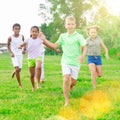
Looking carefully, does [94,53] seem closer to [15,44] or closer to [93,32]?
[93,32]

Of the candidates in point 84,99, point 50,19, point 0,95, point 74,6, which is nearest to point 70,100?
point 84,99

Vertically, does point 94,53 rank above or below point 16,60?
above

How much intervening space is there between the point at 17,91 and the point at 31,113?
13.4 ft

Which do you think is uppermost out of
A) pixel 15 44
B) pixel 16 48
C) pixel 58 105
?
pixel 15 44

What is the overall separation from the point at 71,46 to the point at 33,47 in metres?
2.78

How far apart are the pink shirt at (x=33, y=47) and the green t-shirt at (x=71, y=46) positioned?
2626 mm

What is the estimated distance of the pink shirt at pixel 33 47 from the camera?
12.8m

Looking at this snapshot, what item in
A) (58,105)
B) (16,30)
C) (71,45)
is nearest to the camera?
(58,105)

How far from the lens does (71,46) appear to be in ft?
33.5

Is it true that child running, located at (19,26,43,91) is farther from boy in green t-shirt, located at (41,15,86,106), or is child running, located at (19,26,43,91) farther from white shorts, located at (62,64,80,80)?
boy in green t-shirt, located at (41,15,86,106)

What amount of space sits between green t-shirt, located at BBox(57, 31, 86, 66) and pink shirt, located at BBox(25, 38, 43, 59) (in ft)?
8.61

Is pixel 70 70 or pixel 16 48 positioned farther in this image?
pixel 16 48

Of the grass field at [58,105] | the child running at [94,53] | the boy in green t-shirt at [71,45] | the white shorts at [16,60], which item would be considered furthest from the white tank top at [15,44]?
the boy in green t-shirt at [71,45]

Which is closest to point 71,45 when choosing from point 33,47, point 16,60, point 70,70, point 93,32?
point 70,70
